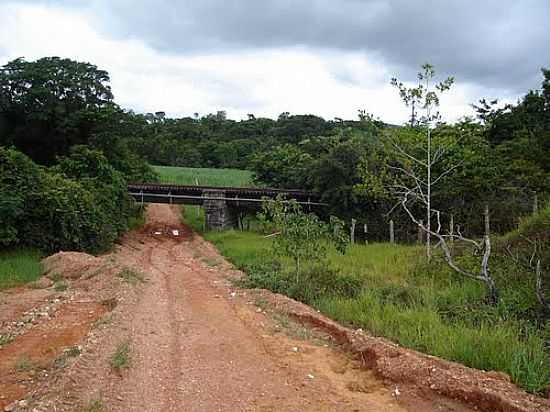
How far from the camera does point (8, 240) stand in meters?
16.2

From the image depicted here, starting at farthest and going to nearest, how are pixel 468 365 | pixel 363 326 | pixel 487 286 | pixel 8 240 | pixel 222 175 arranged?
1. pixel 222 175
2. pixel 8 240
3. pixel 487 286
4. pixel 363 326
5. pixel 468 365

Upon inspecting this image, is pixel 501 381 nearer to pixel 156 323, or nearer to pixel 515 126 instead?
pixel 156 323

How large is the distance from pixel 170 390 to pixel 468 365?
12.5 ft

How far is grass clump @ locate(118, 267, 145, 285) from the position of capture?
13104 millimetres

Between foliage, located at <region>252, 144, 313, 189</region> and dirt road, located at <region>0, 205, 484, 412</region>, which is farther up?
foliage, located at <region>252, 144, 313, 189</region>

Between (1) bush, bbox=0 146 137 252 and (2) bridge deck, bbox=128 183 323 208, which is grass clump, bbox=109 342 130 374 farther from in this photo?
(2) bridge deck, bbox=128 183 323 208

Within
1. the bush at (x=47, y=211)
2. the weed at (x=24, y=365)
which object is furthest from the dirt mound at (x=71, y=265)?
the weed at (x=24, y=365)

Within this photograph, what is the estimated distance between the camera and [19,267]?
597 inches

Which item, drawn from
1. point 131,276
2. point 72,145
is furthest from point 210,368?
point 72,145

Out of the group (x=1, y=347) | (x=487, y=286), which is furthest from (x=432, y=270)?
(x=1, y=347)

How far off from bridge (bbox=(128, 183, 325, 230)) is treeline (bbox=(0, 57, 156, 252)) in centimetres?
137

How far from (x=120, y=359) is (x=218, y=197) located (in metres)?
22.7

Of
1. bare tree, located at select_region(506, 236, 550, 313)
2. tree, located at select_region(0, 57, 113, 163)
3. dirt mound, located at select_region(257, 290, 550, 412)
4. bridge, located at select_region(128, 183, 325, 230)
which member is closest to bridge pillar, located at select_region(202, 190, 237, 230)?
bridge, located at select_region(128, 183, 325, 230)

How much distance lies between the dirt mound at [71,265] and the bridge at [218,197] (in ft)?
43.4
